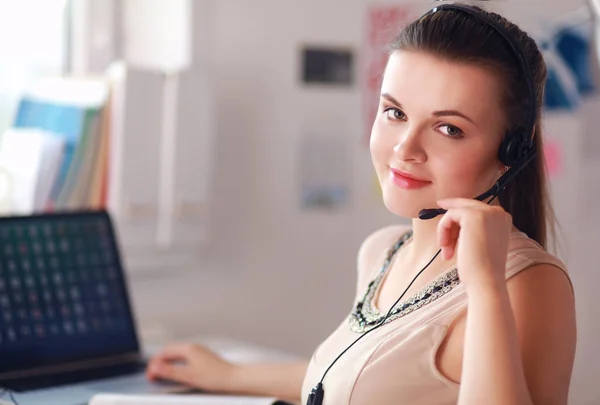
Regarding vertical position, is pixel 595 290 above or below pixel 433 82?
below

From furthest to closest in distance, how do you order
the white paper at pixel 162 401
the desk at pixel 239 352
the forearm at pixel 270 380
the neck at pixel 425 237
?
the desk at pixel 239 352 < the forearm at pixel 270 380 < the white paper at pixel 162 401 < the neck at pixel 425 237

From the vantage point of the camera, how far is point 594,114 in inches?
86.5

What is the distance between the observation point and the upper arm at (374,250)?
1060 mm

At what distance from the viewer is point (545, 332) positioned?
2.43 feet

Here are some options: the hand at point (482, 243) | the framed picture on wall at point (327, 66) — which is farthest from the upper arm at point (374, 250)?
the framed picture on wall at point (327, 66)

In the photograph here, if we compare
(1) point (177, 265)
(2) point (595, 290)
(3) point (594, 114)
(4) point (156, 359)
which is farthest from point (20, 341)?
(3) point (594, 114)

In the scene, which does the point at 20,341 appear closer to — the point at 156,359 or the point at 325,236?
the point at 156,359

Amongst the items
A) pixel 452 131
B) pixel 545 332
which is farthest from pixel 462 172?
pixel 545 332

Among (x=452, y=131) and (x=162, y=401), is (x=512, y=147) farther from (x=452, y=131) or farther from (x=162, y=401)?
(x=162, y=401)

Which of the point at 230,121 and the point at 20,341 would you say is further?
the point at 230,121

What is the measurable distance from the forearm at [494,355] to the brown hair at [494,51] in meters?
0.19

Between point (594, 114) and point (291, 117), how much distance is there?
2.90 ft

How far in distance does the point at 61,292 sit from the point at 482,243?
78cm

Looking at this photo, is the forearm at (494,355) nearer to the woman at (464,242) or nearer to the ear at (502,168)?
the woman at (464,242)
